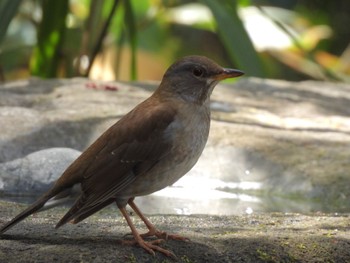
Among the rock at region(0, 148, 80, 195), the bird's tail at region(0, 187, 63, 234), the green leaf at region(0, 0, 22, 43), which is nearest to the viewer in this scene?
the bird's tail at region(0, 187, 63, 234)

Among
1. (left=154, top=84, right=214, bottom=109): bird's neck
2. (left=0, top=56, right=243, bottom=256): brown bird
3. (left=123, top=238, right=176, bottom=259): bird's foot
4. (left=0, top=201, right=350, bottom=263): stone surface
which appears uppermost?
(left=154, top=84, right=214, bottom=109): bird's neck

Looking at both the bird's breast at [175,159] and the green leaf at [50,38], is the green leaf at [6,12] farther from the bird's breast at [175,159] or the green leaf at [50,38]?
the bird's breast at [175,159]

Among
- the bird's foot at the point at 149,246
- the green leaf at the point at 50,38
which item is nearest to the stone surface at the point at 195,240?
the bird's foot at the point at 149,246

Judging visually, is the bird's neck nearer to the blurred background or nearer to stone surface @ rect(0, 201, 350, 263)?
stone surface @ rect(0, 201, 350, 263)

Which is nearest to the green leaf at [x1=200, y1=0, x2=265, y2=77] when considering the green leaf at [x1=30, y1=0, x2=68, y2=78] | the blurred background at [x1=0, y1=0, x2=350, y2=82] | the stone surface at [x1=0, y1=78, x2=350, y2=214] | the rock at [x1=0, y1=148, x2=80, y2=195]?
the blurred background at [x1=0, y1=0, x2=350, y2=82]

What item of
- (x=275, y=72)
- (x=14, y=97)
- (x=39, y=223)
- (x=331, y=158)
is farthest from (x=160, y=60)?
(x=39, y=223)

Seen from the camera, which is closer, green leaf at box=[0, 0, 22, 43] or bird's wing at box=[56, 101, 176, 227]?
bird's wing at box=[56, 101, 176, 227]

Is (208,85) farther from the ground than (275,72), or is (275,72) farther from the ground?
(208,85)

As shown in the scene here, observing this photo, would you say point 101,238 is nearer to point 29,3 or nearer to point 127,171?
point 127,171
